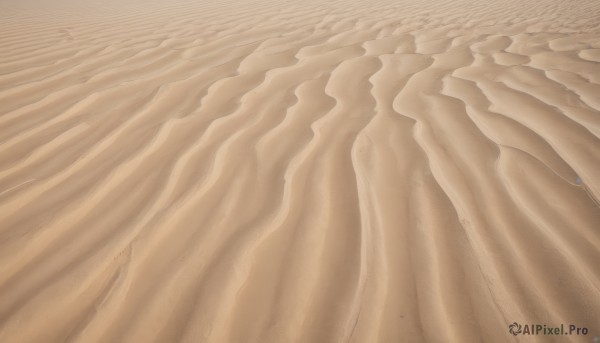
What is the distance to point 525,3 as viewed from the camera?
20.5ft

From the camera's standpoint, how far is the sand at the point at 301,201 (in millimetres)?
960

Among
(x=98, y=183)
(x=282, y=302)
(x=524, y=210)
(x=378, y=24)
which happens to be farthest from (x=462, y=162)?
(x=378, y=24)

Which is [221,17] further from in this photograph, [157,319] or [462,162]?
[157,319]

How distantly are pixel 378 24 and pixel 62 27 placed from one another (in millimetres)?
4116

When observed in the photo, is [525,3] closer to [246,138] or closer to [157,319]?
[246,138]

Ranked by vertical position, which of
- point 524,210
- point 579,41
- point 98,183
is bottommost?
point 579,41

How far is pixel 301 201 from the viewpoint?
1346 mm

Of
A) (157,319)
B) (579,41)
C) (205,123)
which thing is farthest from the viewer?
(579,41)

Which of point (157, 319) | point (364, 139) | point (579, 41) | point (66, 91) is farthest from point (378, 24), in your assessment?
point (157, 319)

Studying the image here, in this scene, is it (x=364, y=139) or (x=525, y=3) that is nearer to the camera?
(x=364, y=139)

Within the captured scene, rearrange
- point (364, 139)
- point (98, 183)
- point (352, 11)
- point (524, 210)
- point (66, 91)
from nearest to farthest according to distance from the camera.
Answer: point (524, 210) < point (98, 183) < point (364, 139) < point (66, 91) < point (352, 11)

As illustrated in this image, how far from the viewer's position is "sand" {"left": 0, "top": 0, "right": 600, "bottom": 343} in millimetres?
960

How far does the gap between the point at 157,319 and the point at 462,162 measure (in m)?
1.34

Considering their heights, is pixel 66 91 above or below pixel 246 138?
above
